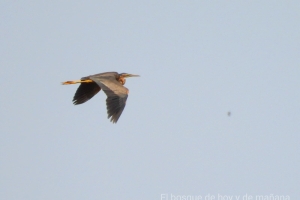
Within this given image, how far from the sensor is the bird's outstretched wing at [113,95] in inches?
987

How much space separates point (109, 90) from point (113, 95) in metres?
0.28

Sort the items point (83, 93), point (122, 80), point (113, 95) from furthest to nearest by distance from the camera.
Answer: point (122, 80) → point (83, 93) → point (113, 95)

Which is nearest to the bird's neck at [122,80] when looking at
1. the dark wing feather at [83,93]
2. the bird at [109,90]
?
the bird at [109,90]

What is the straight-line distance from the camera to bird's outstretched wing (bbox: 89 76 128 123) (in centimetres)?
2508

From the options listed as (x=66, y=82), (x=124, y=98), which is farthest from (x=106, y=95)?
(x=66, y=82)

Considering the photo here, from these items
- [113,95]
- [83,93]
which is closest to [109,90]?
[113,95]

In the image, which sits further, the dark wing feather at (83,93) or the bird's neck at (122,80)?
the bird's neck at (122,80)

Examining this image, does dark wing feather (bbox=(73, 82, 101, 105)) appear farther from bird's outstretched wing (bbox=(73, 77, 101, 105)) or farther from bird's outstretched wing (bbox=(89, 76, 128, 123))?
bird's outstretched wing (bbox=(89, 76, 128, 123))

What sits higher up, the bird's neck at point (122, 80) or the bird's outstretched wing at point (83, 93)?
the bird's neck at point (122, 80)

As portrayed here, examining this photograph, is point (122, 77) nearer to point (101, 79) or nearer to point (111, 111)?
point (101, 79)

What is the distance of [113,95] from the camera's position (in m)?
25.7

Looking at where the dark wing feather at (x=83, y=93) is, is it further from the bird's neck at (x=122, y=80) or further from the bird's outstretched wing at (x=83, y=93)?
the bird's neck at (x=122, y=80)

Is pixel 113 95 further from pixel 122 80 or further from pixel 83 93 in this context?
pixel 122 80

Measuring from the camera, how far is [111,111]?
82.3ft
